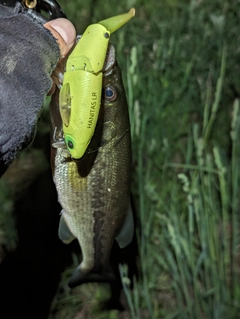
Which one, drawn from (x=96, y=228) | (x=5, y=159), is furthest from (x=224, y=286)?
(x=5, y=159)

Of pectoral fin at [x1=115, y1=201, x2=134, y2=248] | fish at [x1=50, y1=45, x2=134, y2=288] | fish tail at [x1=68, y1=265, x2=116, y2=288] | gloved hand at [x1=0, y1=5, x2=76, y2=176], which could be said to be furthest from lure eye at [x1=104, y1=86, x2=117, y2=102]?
fish tail at [x1=68, y1=265, x2=116, y2=288]

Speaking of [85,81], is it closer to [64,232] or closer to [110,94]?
[110,94]

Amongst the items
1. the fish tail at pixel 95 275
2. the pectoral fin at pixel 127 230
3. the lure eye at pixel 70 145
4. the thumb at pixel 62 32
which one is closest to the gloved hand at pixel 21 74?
the thumb at pixel 62 32

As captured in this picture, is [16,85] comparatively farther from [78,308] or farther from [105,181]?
[78,308]

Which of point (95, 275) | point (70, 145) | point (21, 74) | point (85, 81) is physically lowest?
point (95, 275)

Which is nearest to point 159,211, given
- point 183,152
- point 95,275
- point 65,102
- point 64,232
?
point 183,152

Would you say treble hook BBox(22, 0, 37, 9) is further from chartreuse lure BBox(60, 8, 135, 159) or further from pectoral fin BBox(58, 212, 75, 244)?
pectoral fin BBox(58, 212, 75, 244)
